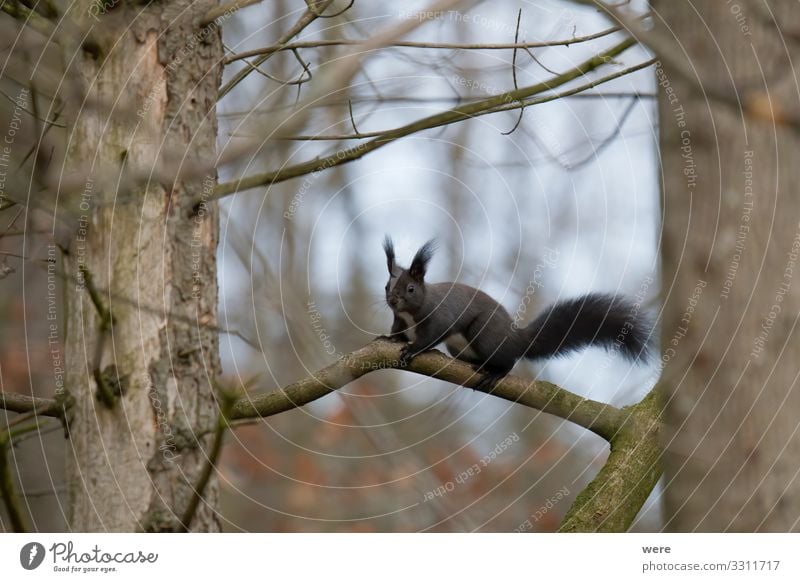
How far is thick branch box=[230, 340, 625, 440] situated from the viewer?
1.55 meters

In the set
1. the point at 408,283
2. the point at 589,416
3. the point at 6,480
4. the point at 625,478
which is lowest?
the point at 625,478

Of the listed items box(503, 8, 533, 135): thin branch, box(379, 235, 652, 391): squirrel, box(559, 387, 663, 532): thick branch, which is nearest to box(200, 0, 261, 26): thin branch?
box(503, 8, 533, 135): thin branch

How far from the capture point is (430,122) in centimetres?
152

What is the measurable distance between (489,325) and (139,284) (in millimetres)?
1095

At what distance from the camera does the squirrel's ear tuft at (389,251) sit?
190 cm

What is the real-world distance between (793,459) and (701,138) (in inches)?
16.8

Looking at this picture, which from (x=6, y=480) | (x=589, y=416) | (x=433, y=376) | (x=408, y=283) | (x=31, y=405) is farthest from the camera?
(x=408, y=283)

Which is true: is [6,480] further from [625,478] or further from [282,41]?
[625,478]

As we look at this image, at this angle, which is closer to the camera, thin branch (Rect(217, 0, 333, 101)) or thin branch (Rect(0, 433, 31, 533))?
thin branch (Rect(0, 433, 31, 533))

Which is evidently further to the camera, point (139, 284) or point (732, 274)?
point (139, 284)

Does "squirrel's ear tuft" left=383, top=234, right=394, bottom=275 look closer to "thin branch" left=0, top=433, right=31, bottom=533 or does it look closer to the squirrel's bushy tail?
the squirrel's bushy tail

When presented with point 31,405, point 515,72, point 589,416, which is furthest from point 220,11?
point 589,416

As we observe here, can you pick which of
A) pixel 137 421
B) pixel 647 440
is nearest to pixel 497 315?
pixel 647 440

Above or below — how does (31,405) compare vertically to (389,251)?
below
